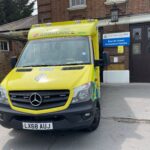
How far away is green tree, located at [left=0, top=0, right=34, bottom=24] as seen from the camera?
Result: 2711cm

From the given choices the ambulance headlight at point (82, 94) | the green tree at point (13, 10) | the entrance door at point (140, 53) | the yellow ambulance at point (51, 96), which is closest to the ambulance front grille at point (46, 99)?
the yellow ambulance at point (51, 96)

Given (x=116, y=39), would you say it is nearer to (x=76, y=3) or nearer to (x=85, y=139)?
(x=76, y=3)

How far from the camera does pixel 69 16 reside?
13305 mm

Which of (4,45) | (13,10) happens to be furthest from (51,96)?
(13,10)

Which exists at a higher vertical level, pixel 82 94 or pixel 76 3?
pixel 76 3

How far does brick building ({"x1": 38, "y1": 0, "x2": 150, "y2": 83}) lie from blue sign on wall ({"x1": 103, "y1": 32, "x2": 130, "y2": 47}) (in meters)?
0.11

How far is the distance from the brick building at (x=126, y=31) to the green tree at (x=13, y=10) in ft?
54.8

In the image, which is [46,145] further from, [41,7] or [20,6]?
[20,6]

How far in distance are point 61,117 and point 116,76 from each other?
8.13 m

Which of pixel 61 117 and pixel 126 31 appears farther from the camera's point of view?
pixel 126 31

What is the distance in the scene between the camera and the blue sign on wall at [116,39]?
11.9 meters

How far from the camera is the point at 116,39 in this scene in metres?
12.1

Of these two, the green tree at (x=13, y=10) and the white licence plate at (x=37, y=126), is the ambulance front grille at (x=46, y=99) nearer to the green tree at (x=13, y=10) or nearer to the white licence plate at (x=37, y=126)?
the white licence plate at (x=37, y=126)

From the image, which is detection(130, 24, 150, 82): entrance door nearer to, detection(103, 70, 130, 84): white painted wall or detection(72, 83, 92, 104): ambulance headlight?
detection(103, 70, 130, 84): white painted wall
